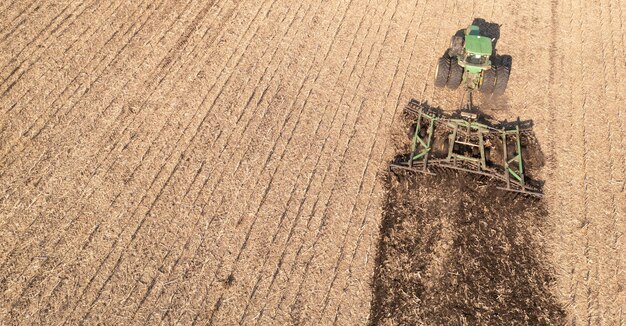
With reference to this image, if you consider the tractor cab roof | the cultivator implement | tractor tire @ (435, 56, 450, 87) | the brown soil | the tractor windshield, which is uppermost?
the tractor cab roof

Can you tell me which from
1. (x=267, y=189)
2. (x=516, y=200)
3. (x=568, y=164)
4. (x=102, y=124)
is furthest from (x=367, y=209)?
(x=102, y=124)

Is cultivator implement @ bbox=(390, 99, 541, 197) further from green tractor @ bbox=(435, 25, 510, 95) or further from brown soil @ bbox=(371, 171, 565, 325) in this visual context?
green tractor @ bbox=(435, 25, 510, 95)

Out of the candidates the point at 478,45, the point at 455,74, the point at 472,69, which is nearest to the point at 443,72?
the point at 455,74

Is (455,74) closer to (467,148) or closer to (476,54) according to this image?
(476,54)

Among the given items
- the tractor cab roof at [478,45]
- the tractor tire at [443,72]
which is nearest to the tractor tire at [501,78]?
the tractor cab roof at [478,45]

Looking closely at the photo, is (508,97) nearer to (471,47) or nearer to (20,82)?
(471,47)

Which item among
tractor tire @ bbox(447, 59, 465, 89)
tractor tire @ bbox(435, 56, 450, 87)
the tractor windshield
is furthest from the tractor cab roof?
tractor tire @ bbox(435, 56, 450, 87)

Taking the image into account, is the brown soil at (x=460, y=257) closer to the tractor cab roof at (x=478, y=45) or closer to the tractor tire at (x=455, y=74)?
the tractor tire at (x=455, y=74)
